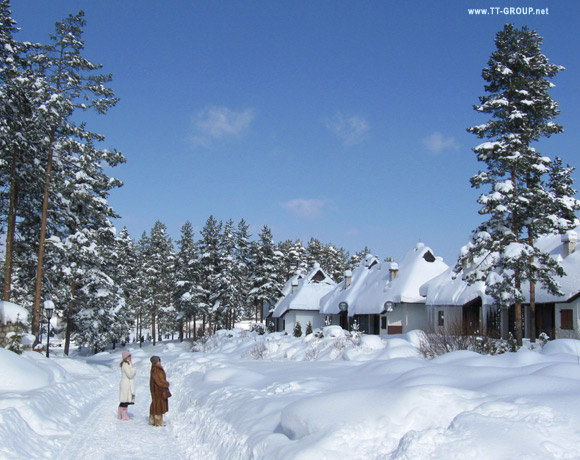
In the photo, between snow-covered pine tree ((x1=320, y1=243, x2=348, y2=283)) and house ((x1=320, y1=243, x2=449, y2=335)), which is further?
snow-covered pine tree ((x1=320, y1=243, x2=348, y2=283))

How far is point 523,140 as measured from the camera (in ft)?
77.7

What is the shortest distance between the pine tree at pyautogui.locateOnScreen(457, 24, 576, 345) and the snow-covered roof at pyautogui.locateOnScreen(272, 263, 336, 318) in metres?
29.3

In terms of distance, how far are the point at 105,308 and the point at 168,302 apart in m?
31.8

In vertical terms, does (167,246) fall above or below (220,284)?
above

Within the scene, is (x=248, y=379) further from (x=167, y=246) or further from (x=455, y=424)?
(x=167, y=246)

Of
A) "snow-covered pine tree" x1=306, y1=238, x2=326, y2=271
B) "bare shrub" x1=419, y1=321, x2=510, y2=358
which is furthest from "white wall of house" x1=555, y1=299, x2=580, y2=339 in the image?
"snow-covered pine tree" x1=306, y1=238, x2=326, y2=271

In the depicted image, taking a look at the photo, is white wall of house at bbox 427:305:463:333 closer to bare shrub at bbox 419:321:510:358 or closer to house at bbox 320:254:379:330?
house at bbox 320:254:379:330

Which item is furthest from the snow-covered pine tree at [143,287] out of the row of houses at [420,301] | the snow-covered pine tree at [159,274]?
the row of houses at [420,301]

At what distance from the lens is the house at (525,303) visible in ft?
82.4

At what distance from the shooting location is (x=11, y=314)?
64.9 ft

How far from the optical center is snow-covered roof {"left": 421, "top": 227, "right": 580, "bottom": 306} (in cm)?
2531

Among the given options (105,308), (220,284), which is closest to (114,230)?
(105,308)

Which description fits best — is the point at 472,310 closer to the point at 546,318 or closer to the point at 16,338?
the point at 546,318

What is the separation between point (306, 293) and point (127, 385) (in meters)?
41.6
